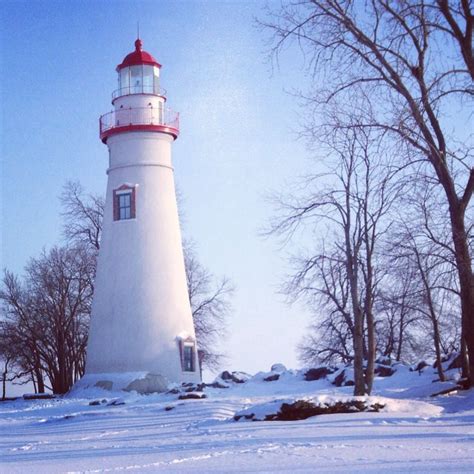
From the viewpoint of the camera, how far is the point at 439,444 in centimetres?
877

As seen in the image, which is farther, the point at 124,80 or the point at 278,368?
the point at 278,368

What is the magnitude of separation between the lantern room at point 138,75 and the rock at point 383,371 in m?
15.7

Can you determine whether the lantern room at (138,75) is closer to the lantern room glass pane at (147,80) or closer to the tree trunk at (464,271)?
the lantern room glass pane at (147,80)

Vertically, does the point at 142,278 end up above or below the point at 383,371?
above

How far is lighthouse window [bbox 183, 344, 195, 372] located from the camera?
101 feet

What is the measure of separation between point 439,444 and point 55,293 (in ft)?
117

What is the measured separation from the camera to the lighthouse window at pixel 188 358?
3066cm

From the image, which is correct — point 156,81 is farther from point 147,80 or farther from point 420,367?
point 420,367

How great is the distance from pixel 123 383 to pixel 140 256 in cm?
517

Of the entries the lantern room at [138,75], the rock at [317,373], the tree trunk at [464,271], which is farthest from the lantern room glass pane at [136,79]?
the tree trunk at [464,271]

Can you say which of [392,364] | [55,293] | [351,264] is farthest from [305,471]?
[55,293]

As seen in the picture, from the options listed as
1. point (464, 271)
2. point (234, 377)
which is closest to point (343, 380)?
point (234, 377)

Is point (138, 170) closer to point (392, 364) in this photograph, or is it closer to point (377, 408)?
point (392, 364)

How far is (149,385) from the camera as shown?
2889 cm
